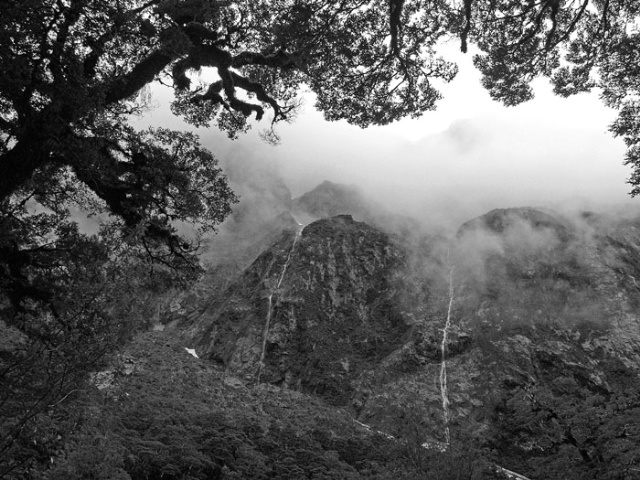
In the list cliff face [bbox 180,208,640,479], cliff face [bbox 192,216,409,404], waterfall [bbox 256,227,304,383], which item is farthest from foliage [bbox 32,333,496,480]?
cliff face [bbox 192,216,409,404]

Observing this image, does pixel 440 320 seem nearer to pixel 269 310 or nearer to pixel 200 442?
pixel 269 310

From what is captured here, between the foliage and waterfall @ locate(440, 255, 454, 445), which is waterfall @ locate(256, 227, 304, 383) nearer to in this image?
the foliage

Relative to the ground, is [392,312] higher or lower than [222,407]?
higher

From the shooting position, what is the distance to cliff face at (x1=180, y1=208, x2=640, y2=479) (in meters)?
68.8

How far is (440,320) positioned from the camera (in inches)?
3420

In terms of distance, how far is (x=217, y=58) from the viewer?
1027 centimetres

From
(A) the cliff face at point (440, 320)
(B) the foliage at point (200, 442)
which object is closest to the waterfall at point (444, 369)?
(A) the cliff face at point (440, 320)

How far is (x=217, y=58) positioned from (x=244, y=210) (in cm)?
15413

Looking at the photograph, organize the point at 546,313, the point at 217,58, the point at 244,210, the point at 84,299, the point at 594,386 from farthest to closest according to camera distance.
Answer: the point at 244,210, the point at 546,313, the point at 594,386, the point at 217,58, the point at 84,299

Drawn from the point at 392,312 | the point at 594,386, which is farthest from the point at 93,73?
the point at 392,312

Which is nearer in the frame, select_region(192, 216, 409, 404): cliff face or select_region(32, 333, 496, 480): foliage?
select_region(32, 333, 496, 480): foliage

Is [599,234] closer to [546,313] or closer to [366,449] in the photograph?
[546,313]

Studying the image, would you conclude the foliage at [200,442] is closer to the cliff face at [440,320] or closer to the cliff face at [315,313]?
the cliff face at [440,320]

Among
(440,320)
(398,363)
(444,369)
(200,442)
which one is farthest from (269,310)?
(200,442)
